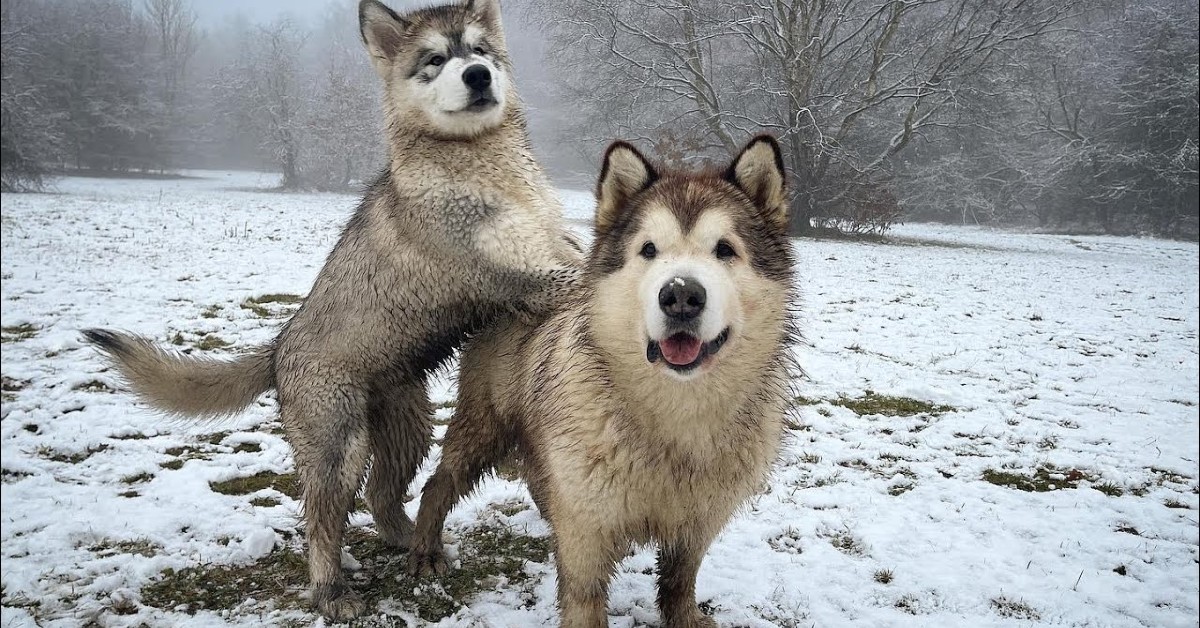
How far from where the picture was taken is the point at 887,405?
19.2 ft

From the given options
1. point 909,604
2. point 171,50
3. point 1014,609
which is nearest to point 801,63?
point 1014,609

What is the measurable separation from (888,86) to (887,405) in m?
17.0

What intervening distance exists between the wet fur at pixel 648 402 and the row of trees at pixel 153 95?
23914 mm

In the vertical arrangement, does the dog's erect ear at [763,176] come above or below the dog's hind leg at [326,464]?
above

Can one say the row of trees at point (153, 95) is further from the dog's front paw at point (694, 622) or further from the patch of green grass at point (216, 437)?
the dog's front paw at point (694, 622)

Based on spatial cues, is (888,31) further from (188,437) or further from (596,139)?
(188,437)

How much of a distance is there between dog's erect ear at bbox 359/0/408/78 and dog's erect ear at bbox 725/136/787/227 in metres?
2.16

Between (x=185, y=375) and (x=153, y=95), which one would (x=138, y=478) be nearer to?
(x=185, y=375)

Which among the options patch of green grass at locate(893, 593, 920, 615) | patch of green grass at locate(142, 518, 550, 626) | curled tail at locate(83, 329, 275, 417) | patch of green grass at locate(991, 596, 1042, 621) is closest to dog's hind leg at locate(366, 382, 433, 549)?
patch of green grass at locate(142, 518, 550, 626)

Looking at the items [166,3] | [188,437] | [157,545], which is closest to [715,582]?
→ [157,545]

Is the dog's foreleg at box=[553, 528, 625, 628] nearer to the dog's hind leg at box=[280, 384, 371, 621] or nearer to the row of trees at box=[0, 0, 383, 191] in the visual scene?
the dog's hind leg at box=[280, 384, 371, 621]

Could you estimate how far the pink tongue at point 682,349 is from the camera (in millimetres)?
2156

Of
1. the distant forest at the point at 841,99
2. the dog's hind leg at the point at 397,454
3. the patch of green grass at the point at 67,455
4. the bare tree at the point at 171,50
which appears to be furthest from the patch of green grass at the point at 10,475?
the bare tree at the point at 171,50

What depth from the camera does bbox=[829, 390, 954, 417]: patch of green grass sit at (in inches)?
224
